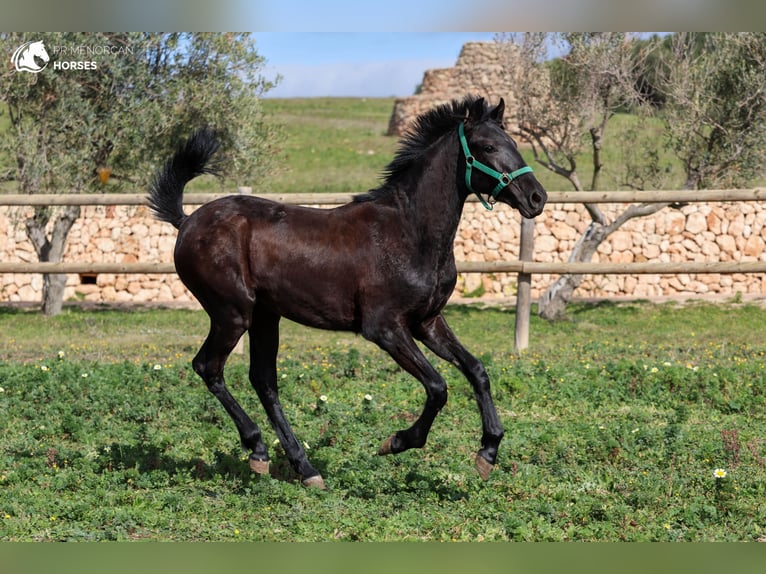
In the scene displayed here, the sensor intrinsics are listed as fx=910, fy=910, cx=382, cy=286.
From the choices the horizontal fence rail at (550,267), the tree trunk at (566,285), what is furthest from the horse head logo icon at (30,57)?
the tree trunk at (566,285)

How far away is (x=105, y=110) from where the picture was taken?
14.5 m

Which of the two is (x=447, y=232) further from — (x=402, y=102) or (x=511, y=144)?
(x=402, y=102)

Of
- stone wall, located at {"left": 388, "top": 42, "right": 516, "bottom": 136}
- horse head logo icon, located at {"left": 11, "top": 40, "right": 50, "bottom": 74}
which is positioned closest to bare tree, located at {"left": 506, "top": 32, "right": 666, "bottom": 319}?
horse head logo icon, located at {"left": 11, "top": 40, "right": 50, "bottom": 74}

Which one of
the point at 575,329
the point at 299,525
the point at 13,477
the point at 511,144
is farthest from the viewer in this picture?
the point at 575,329

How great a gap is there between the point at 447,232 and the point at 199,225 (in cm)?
161

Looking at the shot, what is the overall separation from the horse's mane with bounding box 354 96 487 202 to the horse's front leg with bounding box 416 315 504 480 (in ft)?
2.95

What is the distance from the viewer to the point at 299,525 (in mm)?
4816

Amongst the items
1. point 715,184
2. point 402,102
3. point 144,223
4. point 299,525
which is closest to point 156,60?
point 144,223

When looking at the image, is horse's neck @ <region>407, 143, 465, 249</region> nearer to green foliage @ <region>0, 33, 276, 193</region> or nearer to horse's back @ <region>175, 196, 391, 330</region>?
horse's back @ <region>175, 196, 391, 330</region>

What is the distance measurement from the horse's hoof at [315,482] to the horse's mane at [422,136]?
174 cm

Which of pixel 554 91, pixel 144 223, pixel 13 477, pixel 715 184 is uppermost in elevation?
pixel 554 91

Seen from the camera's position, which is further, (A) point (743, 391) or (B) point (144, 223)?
(B) point (144, 223)

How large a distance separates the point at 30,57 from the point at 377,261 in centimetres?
1027

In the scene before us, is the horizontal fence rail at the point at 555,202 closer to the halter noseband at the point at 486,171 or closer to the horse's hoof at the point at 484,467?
A: the halter noseband at the point at 486,171
